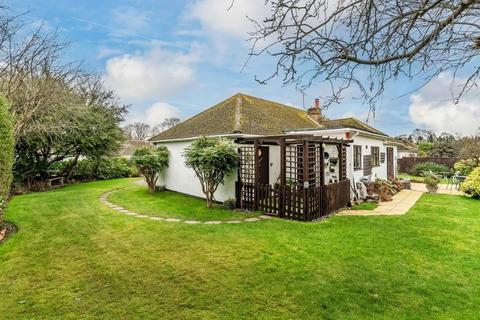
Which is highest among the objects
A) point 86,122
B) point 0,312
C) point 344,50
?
point 86,122

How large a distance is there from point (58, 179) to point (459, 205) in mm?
24171

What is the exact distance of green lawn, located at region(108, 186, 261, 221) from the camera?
32.6 ft

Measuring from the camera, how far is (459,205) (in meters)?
12.2

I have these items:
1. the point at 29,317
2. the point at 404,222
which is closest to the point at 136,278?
the point at 29,317

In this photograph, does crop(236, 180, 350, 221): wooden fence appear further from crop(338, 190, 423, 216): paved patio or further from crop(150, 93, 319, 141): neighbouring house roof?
crop(150, 93, 319, 141): neighbouring house roof

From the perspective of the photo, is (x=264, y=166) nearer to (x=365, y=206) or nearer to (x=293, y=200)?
(x=293, y=200)

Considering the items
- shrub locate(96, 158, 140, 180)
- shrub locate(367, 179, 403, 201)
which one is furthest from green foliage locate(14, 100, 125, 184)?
shrub locate(367, 179, 403, 201)

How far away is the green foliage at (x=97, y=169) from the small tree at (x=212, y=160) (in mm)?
11492

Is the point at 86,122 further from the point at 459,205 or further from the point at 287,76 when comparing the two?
the point at 459,205

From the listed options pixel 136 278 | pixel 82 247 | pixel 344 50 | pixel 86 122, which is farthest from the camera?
pixel 86 122

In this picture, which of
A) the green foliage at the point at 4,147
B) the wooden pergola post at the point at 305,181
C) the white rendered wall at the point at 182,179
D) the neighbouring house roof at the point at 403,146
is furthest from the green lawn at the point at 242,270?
the neighbouring house roof at the point at 403,146

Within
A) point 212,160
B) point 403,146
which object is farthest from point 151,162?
point 403,146

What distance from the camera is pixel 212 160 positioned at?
10445 mm

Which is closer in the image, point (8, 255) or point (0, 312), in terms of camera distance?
point (0, 312)
